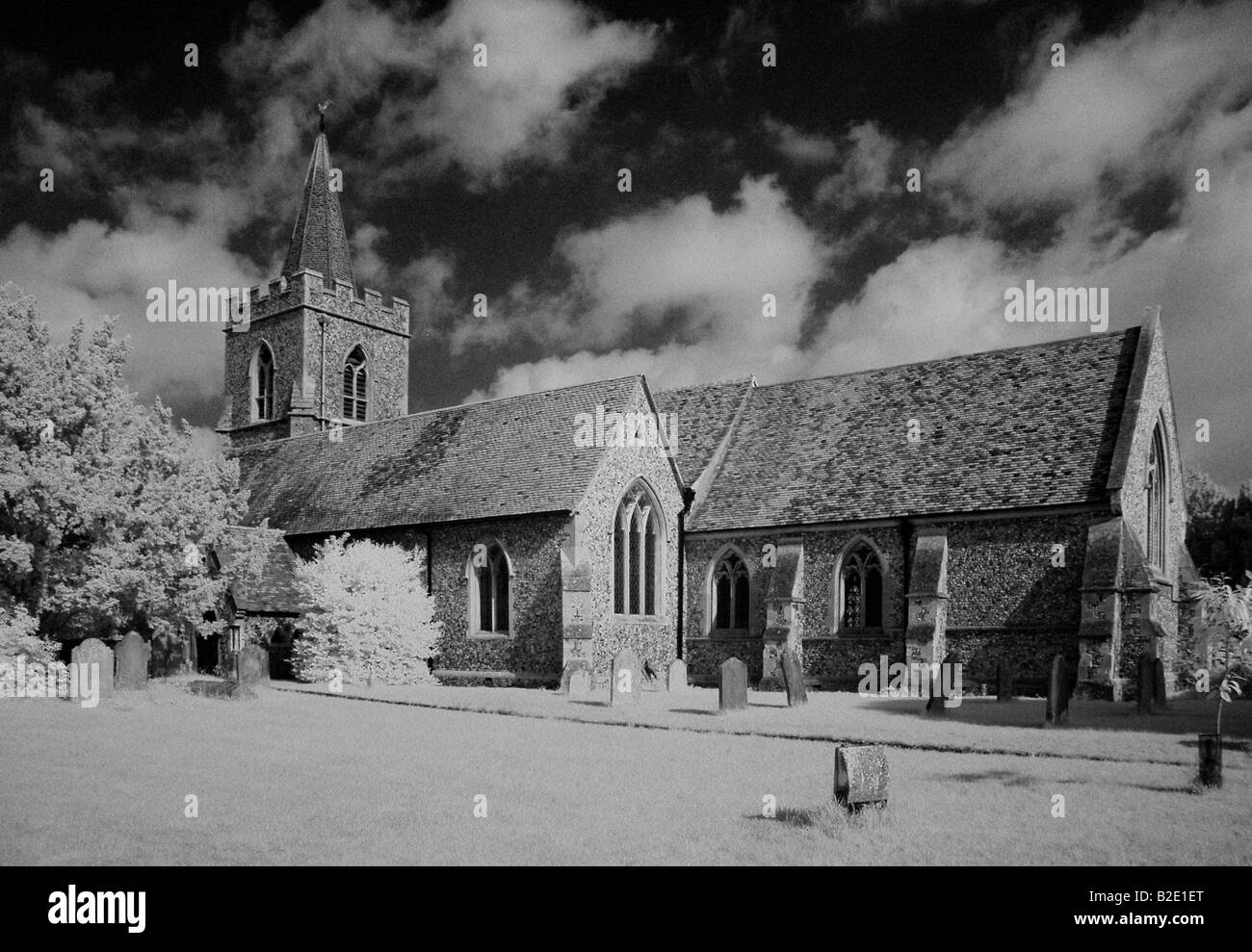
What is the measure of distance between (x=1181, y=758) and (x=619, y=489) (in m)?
16.5

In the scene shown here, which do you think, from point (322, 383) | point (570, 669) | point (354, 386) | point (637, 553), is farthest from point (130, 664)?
point (354, 386)

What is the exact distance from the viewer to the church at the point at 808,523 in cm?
2402

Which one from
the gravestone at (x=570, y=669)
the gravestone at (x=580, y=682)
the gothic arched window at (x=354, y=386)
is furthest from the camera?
the gothic arched window at (x=354, y=386)

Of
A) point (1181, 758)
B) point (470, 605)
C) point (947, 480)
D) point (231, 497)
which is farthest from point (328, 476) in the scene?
point (1181, 758)

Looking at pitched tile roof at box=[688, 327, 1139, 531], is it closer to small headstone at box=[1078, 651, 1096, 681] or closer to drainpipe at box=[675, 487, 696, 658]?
drainpipe at box=[675, 487, 696, 658]

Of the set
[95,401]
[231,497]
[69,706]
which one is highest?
[95,401]

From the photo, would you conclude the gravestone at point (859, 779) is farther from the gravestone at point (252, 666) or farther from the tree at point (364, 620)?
the tree at point (364, 620)

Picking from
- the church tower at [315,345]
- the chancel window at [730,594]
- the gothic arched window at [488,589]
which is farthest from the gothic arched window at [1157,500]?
the church tower at [315,345]

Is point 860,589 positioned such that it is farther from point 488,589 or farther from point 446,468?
point 446,468

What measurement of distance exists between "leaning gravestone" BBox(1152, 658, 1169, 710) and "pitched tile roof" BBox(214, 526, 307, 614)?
20.8 meters

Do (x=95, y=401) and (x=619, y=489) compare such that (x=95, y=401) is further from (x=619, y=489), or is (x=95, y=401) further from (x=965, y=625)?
(x=965, y=625)

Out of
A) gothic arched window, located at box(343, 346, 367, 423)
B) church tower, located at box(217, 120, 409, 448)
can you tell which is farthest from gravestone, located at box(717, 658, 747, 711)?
gothic arched window, located at box(343, 346, 367, 423)

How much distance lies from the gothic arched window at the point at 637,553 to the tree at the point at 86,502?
32.9 ft

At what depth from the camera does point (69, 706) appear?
19109 mm
